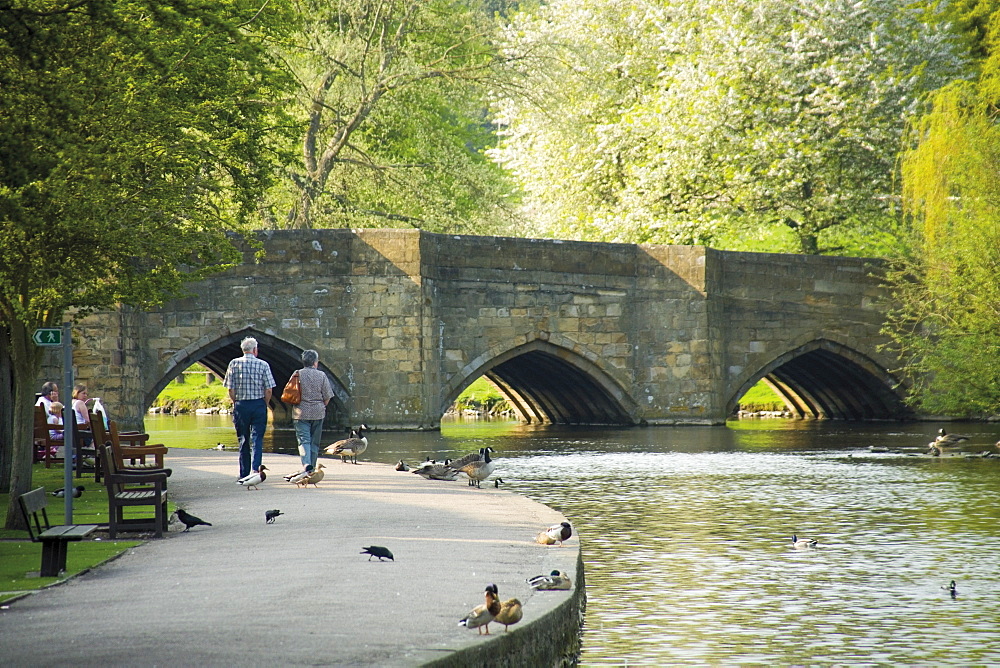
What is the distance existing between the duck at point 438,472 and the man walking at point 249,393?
1945 millimetres

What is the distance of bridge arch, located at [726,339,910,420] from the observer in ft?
112

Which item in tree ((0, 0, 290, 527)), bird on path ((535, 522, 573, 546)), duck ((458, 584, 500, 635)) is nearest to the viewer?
duck ((458, 584, 500, 635))

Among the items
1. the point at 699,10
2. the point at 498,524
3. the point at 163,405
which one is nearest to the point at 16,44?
the point at 498,524

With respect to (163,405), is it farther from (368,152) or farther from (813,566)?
(813,566)

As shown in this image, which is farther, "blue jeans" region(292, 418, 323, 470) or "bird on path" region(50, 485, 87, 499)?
"blue jeans" region(292, 418, 323, 470)

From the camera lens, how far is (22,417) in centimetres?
1172

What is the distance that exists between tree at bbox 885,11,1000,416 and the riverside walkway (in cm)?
1843

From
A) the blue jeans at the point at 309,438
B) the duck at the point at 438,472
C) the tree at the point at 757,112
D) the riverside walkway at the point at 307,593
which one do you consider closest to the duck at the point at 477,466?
the duck at the point at 438,472

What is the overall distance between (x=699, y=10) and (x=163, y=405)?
2816cm

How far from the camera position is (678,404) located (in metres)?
32.0

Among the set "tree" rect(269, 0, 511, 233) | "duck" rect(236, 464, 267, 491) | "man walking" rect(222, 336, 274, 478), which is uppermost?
"tree" rect(269, 0, 511, 233)

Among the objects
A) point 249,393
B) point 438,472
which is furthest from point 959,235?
point 249,393

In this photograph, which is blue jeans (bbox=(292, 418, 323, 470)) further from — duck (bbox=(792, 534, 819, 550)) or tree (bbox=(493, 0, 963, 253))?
tree (bbox=(493, 0, 963, 253))

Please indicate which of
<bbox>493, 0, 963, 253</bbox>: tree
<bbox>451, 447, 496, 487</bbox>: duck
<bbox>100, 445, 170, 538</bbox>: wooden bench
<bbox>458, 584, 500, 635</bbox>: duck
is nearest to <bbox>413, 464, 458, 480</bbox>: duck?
<bbox>451, 447, 496, 487</bbox>: duck
